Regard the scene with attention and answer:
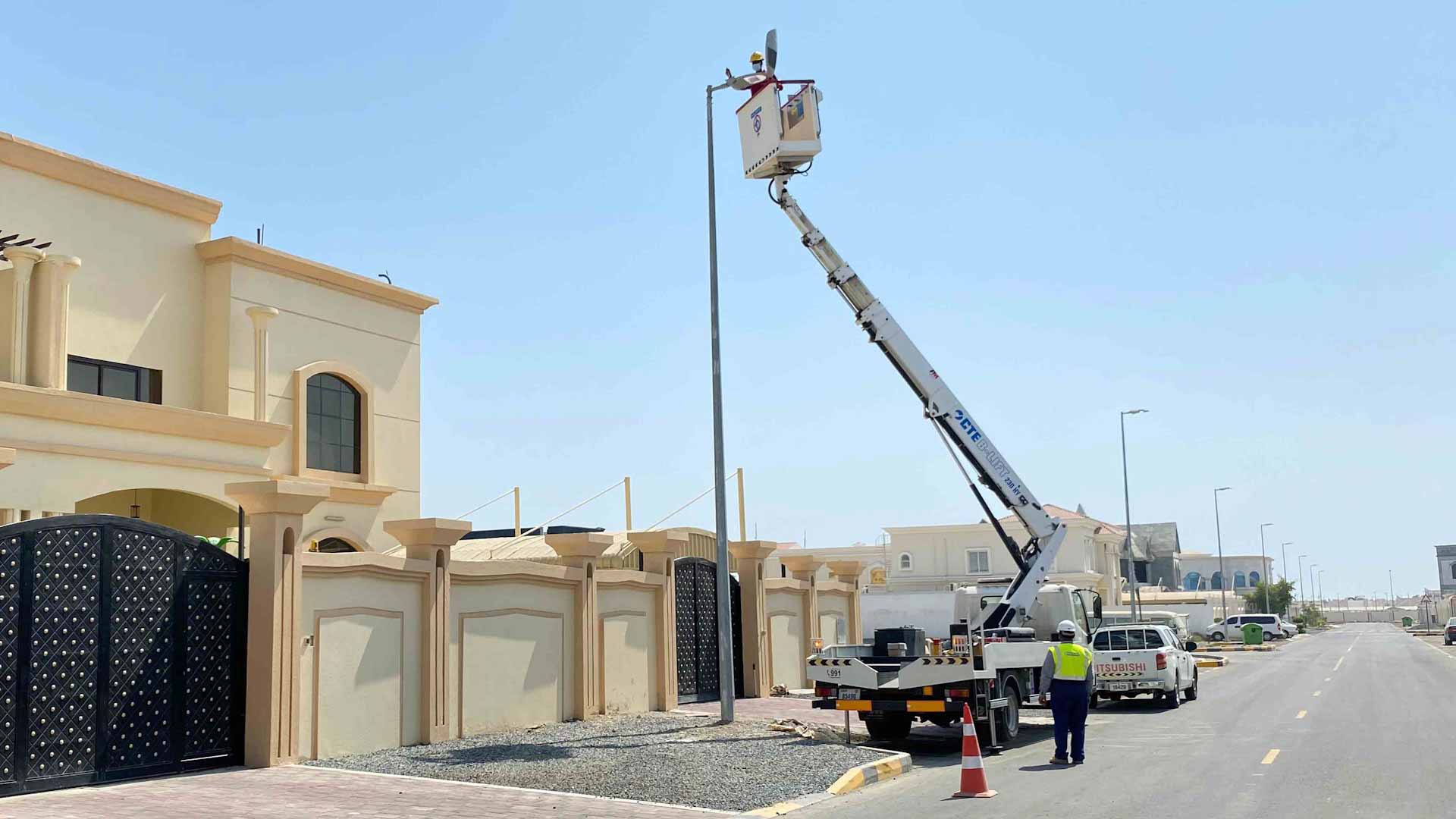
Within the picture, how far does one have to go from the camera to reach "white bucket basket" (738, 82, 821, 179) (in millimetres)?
18641

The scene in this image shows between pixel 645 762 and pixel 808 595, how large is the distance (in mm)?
12906

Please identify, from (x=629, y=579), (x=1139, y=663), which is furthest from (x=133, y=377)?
(x=1139, y=663)

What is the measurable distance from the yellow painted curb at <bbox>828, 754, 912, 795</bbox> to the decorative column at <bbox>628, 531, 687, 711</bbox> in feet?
21.4

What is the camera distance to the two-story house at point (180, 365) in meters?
18.5

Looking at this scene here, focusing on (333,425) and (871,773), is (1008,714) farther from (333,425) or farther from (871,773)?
(333,425)

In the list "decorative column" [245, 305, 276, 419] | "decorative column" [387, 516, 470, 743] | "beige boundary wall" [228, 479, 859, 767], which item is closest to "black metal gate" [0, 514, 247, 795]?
"beige boundary wall" [228, 479, 859, 767]

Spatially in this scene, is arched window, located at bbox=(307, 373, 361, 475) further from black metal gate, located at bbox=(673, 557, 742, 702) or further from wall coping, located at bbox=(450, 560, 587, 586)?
black metal gate, located at bbox=(673, 557, 742, 702)

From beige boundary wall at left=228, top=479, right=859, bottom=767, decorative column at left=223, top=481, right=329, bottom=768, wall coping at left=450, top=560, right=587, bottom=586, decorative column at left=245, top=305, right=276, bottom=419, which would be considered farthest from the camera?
decorative column at left=245, top=305, right=276, bottom=419

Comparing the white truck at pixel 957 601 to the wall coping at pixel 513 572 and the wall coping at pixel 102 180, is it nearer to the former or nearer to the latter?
the wall coping at pixel 513 572

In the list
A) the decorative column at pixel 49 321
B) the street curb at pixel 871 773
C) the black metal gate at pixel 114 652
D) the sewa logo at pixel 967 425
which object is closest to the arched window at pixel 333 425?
the decorative column at pixel 49 321

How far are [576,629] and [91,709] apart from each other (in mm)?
7866

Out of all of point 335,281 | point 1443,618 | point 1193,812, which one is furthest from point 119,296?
point 1443,618

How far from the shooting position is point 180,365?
21797 millimetres

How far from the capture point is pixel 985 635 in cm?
1800
